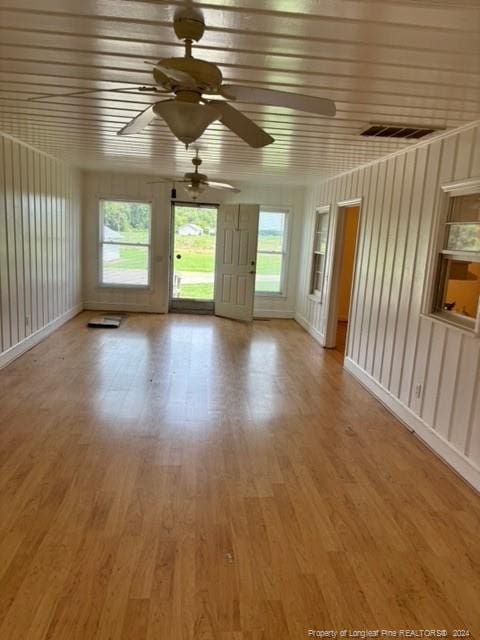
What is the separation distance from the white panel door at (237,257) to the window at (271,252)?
44 cm

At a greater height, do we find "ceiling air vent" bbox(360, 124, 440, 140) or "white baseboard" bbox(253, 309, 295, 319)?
"ceiling air vent" bbox(360, 124, 440, 140)

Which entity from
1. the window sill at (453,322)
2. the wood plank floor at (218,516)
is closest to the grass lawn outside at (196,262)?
the wood plank floor at (218,516)

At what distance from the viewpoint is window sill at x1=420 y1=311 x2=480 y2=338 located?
120 inches

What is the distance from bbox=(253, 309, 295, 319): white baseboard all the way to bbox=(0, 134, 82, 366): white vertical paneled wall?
10.9 ft

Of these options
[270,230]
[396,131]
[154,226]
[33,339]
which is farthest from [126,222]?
[396,131]

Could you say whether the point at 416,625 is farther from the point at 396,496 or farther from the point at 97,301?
the point at 97,301

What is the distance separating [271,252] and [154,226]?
2.20 meters

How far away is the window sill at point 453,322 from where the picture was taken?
10.0 ft

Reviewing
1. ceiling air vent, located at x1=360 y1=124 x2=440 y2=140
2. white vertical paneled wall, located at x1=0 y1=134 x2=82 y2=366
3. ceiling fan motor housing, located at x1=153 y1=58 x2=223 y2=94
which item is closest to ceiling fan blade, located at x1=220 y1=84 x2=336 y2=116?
ceiling fan motor housing, located at x1=153 y1=58 x2=223 y2=94

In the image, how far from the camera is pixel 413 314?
12.7 ft

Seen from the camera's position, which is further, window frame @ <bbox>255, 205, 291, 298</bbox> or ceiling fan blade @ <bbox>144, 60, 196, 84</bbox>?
window frame @ <bbox>255, 205, 291, 298</bbox>

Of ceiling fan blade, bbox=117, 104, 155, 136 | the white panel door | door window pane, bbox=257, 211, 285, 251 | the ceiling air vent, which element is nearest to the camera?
ceiling fan blade, bbox=117, 104, 155, 136

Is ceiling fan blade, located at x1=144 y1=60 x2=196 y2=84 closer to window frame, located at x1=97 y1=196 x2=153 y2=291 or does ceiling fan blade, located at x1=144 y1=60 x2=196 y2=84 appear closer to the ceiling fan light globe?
the ceiling fan light globe

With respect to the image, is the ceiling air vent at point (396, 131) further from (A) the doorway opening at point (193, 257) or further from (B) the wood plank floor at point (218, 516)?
(A) the doorway opening at point (193, 257)
